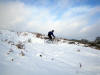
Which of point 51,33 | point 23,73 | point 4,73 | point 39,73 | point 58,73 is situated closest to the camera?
point 4,73

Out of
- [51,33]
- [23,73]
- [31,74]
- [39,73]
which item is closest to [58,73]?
[39,73]

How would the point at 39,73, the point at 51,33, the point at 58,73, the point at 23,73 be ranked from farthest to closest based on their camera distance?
the point at 51,33 < the point at 58,73 < the point at 39,73 < the point at 23,73

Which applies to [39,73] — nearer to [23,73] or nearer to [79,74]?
[23,73]

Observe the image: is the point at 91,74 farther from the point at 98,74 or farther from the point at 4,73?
the point at 4,73

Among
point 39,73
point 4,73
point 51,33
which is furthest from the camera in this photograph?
point 51,33

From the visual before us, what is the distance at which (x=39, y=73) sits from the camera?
2029 mm

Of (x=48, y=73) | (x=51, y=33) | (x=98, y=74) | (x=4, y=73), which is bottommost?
(x=98, y=74)

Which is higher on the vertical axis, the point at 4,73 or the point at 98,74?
the point at 4,73

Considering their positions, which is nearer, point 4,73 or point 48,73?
point 4,73

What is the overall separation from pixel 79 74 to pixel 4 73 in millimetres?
1953

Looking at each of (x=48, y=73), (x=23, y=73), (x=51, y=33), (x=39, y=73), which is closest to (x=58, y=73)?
(x=48, y=73)

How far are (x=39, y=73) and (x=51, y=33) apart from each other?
8985 mm

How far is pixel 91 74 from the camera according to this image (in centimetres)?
231

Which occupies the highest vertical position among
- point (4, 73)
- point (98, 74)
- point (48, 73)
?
point (4, 73)
